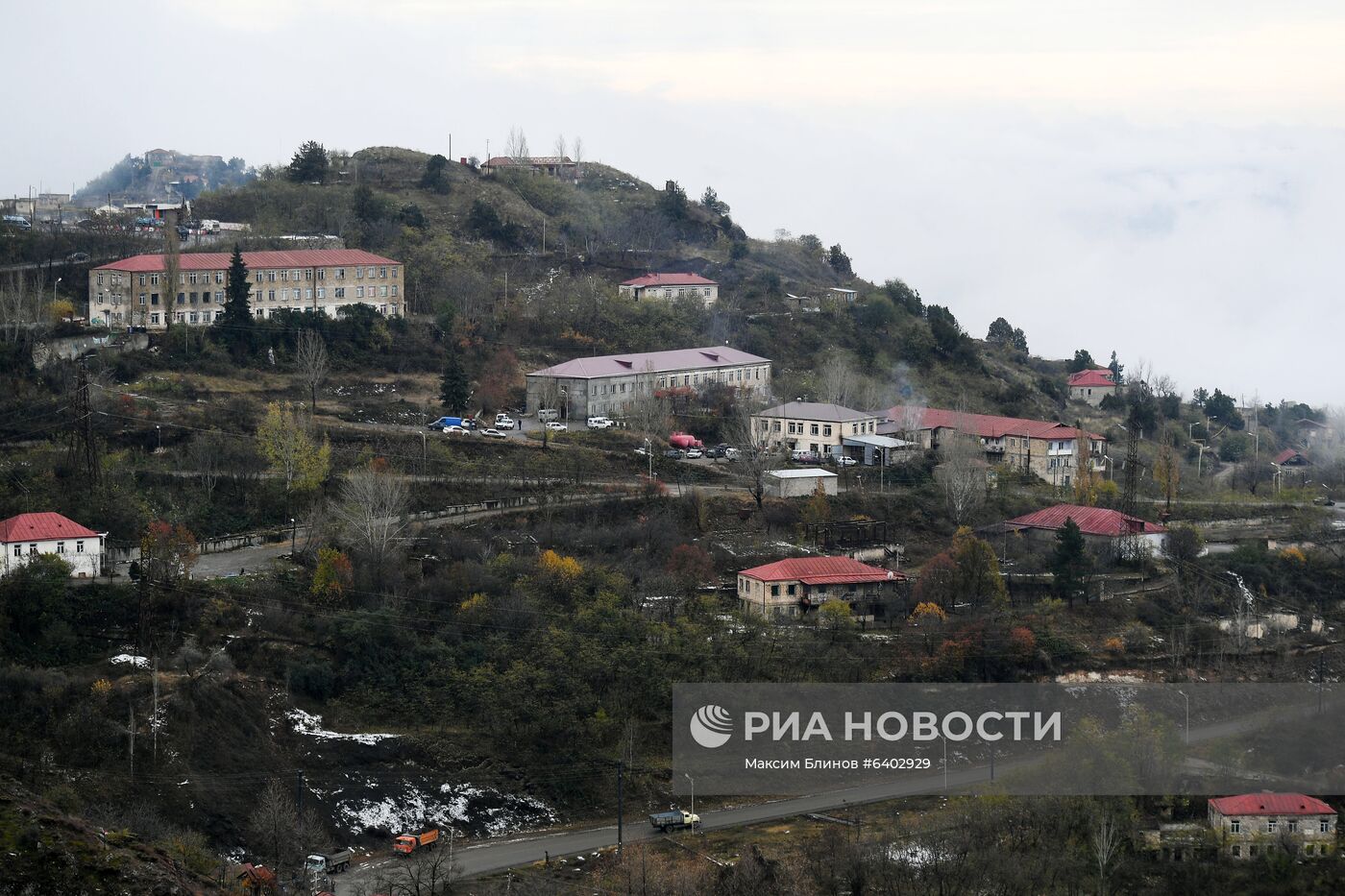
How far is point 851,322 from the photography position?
155ft

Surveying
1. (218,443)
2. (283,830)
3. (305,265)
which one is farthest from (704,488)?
(283,830)

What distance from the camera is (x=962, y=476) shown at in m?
34.8

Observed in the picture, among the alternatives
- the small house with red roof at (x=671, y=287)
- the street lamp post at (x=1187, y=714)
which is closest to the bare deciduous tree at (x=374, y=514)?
the street lamp post at (x=1187, y=714)

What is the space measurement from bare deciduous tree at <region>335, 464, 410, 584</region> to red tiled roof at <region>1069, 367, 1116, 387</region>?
29.8m

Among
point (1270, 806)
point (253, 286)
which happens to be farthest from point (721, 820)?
point (253, 286)

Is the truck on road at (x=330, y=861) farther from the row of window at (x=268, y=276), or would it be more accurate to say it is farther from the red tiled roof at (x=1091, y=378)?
the red tiled roof at (x=1091, y=378)

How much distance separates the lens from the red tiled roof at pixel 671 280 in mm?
46594

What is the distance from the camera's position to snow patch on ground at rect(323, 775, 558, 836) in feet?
70.0

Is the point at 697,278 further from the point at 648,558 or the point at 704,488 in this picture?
the point at 648,558

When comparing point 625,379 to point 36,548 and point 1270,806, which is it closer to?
point 36,548

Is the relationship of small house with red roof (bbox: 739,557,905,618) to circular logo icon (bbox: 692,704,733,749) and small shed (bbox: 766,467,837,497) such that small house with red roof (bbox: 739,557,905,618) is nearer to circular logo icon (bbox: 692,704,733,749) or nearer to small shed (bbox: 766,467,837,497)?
circular logo icon (bbox: 692,704,733,749)

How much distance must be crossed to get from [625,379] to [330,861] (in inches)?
771

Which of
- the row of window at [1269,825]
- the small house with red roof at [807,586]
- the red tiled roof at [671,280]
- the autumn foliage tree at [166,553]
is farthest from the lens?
the red tiled roof at [671,280]

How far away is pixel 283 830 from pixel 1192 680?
52.9ft
